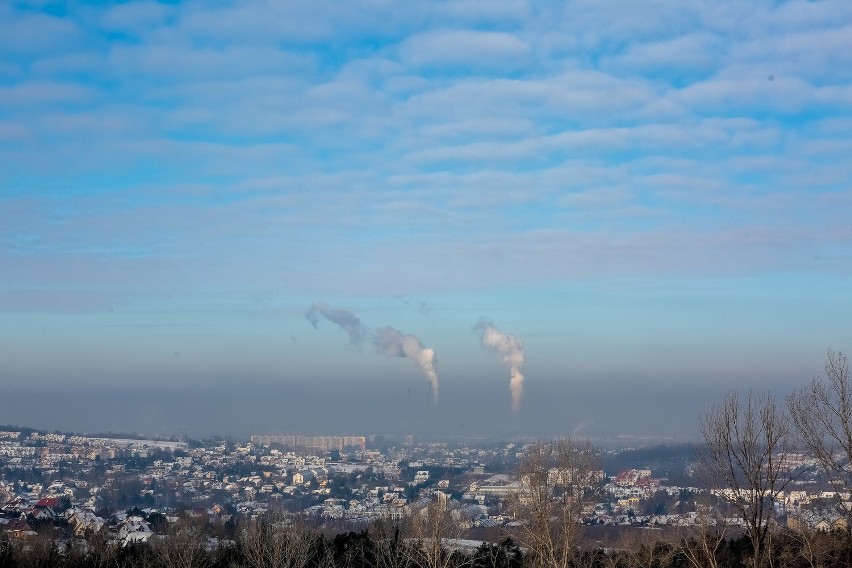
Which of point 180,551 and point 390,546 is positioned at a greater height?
point 180,551

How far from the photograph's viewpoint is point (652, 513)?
5966 cm

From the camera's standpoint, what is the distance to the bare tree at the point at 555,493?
2836 centimetres

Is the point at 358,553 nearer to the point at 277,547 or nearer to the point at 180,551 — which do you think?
the point at 277,547

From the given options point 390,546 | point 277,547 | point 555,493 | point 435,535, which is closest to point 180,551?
point 277,547

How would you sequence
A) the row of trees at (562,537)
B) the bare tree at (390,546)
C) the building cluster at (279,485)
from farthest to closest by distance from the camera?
the building cluster at (279,485)
the bare tree at (390,546)
the row of trees at (562,537)

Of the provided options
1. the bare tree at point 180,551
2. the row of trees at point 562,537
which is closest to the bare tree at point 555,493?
the row of trees at point 562,537

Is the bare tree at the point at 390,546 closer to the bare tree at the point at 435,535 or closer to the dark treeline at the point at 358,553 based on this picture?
the dark treeline at the point at 358,553

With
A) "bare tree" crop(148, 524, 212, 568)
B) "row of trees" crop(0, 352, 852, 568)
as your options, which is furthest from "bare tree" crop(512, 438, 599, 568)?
"bare tree" crop(148, 524, 212, 568)

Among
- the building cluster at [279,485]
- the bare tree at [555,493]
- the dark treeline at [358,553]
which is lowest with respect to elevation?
the building cluster at [279,485]

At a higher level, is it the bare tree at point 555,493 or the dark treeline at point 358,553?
the bare tree at point 555,493

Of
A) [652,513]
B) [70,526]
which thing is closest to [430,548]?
[70,526]

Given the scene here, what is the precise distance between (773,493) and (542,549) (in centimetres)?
954

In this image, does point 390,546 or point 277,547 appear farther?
point 390,546

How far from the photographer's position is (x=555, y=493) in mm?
30016
